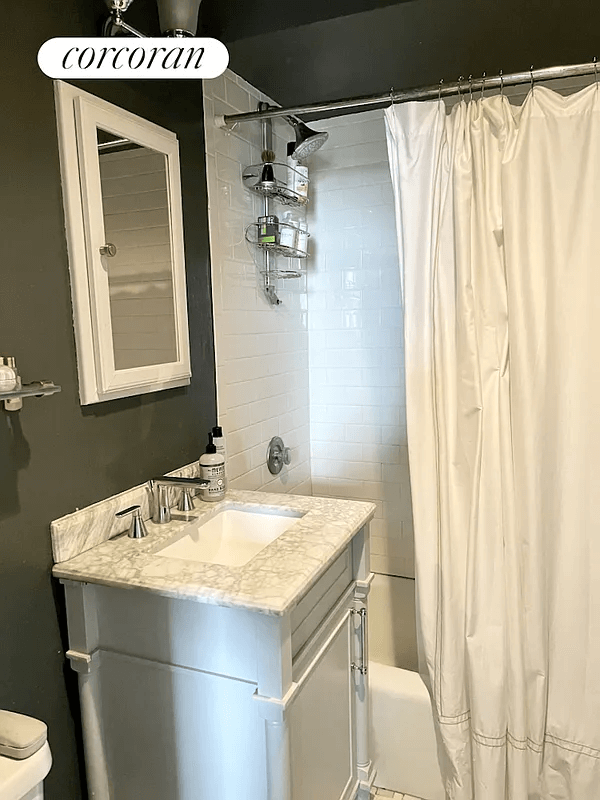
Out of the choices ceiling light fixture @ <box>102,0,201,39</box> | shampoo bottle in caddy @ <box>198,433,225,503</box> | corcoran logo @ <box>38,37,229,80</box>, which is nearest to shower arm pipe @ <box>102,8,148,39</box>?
ceiling light fixture @ <box>102,0,201,39</box>

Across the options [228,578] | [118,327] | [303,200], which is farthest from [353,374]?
[228,578]

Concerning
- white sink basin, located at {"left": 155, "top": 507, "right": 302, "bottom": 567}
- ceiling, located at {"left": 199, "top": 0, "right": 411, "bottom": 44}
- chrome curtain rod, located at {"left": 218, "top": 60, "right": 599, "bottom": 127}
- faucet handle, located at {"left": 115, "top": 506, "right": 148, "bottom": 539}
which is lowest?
white sink basin, located at {"left": 155, "top": 507, "right": 302, "bottom": 567}

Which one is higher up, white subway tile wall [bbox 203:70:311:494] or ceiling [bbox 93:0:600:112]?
ceiling [bbox 93:0:600:112]

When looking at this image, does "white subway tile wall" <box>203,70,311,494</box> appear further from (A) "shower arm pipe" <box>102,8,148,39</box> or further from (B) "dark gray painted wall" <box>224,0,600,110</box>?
(A) "shower arm pipe" <box>102,8,148,39</box>

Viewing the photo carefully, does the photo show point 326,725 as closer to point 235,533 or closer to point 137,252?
point 235,533

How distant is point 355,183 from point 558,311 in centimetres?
131

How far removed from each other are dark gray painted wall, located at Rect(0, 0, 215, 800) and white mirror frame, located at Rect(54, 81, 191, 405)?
0.08ft

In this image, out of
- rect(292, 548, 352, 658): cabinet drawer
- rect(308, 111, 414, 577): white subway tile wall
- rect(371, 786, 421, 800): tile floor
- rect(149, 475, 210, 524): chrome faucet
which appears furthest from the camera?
rect(308, 111, 414, 577): white subway tile wall

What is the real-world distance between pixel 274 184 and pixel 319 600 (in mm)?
1418

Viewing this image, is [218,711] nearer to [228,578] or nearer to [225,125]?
[228,578]

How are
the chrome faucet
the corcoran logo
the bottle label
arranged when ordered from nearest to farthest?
the corcoran logo < the chrome faucet < the bottle label

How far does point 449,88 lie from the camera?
1.70 meters

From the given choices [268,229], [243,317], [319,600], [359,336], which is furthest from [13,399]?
[359,336]

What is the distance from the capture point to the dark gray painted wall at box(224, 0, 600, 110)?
5.54 ft
